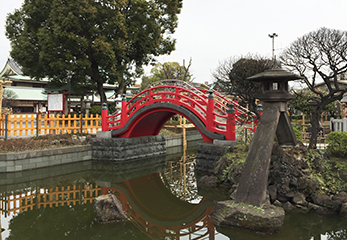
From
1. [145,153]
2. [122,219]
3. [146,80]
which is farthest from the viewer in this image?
[146,80]

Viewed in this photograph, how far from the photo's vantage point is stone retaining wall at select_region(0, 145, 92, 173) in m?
11.5

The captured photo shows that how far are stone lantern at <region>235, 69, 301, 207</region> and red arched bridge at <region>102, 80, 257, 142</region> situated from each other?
2.48m

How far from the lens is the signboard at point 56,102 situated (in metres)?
16.4

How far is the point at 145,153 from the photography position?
16.0m

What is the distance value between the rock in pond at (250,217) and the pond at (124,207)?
158 mm

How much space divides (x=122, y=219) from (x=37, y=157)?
7.21 m

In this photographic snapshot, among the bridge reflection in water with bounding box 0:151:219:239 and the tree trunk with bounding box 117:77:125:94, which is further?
the tree trunk with bounding box 117:77:125:94

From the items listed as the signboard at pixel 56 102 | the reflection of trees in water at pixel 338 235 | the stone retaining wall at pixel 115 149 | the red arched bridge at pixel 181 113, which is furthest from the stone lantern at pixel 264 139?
the signboard at pixel 56 102

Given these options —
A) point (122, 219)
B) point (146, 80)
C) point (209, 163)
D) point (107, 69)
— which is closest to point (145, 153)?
point (209, 163)

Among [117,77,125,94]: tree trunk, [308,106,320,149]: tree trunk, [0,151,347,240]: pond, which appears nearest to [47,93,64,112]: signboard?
[0,151,347,240]: pond

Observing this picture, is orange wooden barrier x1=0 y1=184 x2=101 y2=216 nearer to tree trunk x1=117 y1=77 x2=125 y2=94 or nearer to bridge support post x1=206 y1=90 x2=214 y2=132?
bridge support post x1=206 y1=90 x2=214 y2=132

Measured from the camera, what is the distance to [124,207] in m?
8.24

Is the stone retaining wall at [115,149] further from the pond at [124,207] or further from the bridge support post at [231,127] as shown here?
the bridge support post at [231,127]

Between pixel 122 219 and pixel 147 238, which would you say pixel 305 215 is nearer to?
pixel 147 238
